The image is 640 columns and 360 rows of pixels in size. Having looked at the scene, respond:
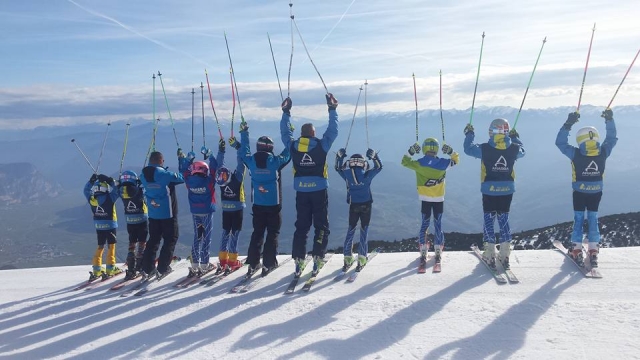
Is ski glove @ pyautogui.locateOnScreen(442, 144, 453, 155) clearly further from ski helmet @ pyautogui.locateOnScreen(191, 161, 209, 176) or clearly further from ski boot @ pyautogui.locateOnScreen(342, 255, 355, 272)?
ski helmet @ pyautogui.locateOnScreen(191, 161, 209, 176)

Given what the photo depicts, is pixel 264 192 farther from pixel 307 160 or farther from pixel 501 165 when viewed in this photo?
pixel 501 165

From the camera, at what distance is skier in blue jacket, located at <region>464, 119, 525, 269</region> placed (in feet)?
32.3

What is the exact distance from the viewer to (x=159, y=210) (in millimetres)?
10570

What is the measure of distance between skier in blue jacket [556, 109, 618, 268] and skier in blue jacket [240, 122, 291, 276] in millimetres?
6154

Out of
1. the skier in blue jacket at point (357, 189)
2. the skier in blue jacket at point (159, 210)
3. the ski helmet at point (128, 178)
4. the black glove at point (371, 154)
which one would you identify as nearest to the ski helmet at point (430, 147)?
the skier in blue jacket at point (357, 189)

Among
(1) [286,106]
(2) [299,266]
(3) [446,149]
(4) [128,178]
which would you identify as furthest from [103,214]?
(3) [446,149]

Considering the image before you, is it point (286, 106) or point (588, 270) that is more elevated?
point (286, 106)

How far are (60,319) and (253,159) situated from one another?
4.81 m

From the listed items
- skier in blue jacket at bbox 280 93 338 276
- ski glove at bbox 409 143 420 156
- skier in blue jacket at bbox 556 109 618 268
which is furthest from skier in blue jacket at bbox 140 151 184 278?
skier in blue jacket at bbox 556 109 618 268

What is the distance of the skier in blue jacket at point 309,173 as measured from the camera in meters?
9.50

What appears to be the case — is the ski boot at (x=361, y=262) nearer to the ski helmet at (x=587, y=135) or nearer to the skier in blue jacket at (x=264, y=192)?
the skier in blue jacket at (x=264, y=192)

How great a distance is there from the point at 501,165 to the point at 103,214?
9.59 metres

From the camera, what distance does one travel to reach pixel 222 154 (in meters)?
10.6

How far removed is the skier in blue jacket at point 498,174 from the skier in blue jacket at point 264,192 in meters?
4.19
